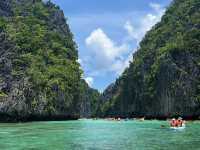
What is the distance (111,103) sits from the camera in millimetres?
114062

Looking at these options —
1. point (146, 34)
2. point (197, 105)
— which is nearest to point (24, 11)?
point (146, 34)

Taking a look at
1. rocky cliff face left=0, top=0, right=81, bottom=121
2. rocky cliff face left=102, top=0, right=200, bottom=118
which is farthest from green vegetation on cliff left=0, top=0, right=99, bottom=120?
rocky cliff face left=102, top=0, right=200, bottom=118

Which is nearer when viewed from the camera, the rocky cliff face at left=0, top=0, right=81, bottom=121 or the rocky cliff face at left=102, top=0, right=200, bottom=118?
the rocky cliff face at left=0, top=0, right=81, bottom=121

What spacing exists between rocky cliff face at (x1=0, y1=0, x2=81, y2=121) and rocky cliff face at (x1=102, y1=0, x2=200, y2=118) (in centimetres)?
1234

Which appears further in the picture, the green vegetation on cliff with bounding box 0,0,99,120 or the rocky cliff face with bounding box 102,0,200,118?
the rocky cliff face with bounding box 102,0,200,118

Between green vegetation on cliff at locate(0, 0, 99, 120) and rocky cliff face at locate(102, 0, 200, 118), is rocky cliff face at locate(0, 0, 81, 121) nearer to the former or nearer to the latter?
green vegetation on cliff at locate(0, 0, 99, 120)

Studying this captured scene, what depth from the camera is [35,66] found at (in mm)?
70250

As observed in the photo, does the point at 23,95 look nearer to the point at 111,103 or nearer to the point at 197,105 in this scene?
the point at 197,105

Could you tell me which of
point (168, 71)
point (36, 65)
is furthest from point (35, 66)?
point (168, 71)

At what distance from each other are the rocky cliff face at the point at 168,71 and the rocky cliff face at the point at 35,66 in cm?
1234

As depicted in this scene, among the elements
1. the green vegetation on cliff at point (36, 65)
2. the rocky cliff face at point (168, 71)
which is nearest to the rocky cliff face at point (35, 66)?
the green vegetation on cliff at point (36, 65)

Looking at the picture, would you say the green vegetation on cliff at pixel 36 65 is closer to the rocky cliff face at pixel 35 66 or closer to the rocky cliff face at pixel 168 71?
the rocky cliff face at pixel 35 66

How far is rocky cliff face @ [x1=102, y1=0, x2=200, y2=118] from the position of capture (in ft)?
226

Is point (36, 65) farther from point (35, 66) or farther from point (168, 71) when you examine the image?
point (168, 71)
